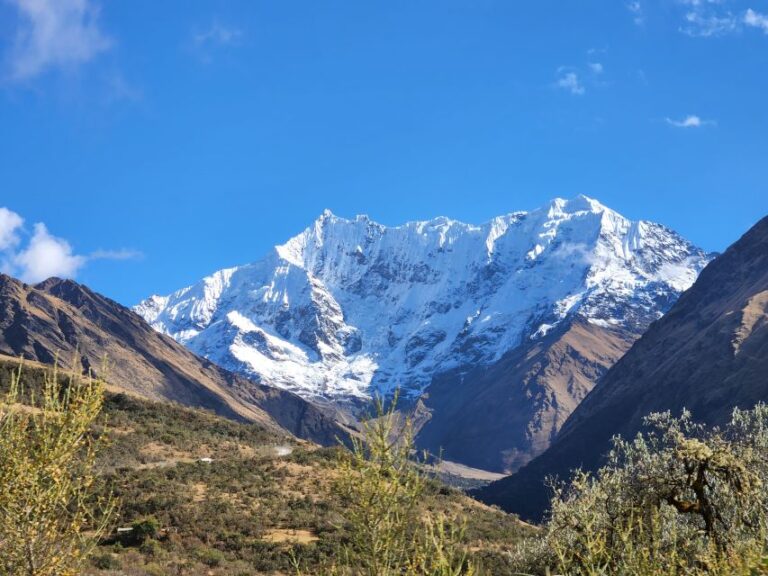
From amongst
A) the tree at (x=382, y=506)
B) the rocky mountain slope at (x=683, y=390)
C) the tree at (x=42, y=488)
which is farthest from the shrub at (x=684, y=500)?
the rocky mountain slope at (x=683, y=390)

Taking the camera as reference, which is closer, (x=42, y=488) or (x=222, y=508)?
(x=42, y=488)

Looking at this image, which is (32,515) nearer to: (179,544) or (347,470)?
(347,470)

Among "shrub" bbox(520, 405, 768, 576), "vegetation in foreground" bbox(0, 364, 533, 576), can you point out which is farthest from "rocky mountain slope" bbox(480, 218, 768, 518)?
"shrub" bbox(520, 405, 768, 576)

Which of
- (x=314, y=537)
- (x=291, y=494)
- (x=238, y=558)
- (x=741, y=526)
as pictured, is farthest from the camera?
(x=291, y=494)

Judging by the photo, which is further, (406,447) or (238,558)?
(238,558)

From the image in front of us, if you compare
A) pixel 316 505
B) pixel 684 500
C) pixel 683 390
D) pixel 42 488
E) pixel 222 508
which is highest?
pixel 683 390

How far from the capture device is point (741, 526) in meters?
16.7

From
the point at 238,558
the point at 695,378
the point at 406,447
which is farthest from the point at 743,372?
the point at 406,447

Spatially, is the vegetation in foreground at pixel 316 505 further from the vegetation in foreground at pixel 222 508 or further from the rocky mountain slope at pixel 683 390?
the rocky mountain slope at pixel 683 390

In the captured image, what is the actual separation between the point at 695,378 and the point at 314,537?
14839cm

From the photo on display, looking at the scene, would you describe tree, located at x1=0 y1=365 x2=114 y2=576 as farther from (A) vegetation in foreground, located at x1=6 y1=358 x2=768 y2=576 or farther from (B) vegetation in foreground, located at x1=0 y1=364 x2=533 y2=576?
(B) vegetation in foreground, located at x1=0 y1=364 x2=533 y2=576

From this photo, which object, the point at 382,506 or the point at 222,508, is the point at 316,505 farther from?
the point at 382,506

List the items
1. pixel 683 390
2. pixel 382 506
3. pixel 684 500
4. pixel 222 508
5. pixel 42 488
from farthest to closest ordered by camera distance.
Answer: pixel 683 390, pixel 222 508, pixel 684 500, pixel 42 488, pixel 382 506

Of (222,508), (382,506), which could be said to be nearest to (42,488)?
(382,506)
